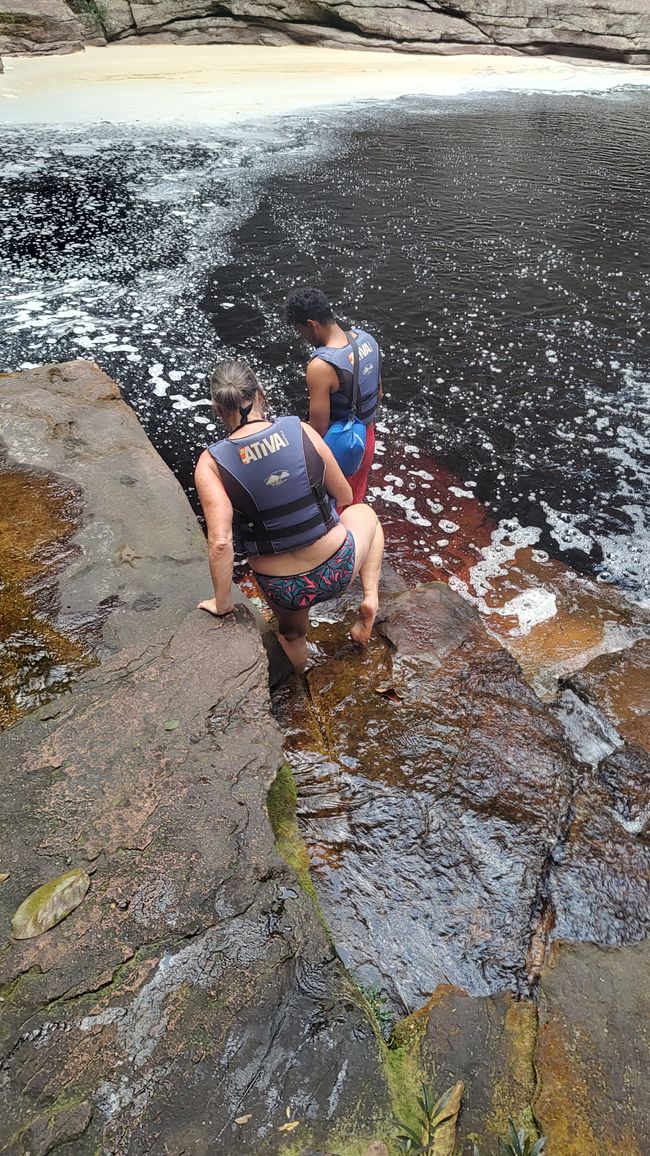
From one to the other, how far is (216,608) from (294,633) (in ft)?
1.63

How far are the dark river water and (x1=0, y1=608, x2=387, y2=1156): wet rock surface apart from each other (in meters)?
3.73

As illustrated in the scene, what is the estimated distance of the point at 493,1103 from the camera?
7.14 ft

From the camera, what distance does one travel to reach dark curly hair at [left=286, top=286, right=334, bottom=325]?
4.05 m

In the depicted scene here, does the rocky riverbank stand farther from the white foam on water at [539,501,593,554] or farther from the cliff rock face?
the cliff rock face

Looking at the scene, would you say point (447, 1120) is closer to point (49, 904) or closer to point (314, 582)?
point (49, 904)

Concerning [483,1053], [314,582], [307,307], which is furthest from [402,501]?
[483,1053]

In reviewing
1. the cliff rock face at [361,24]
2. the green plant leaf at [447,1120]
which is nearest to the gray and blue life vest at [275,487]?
the green plant leaf at [447,1120]

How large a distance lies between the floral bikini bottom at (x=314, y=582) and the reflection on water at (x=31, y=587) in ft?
3.21

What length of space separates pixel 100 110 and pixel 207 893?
18247 mm

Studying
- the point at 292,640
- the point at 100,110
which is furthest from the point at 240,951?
the point at 100,110

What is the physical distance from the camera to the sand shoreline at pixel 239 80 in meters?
16.4

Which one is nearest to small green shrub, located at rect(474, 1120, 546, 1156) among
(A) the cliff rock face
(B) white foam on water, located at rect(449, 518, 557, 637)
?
(B) white foam on water, located at rect(449, 518, 557, 637)

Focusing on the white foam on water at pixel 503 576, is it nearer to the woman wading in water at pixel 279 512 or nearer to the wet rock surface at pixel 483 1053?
the woman wading in water at pixel 279 512

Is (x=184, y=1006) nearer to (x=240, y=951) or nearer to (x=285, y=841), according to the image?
(x=240, y=951)
